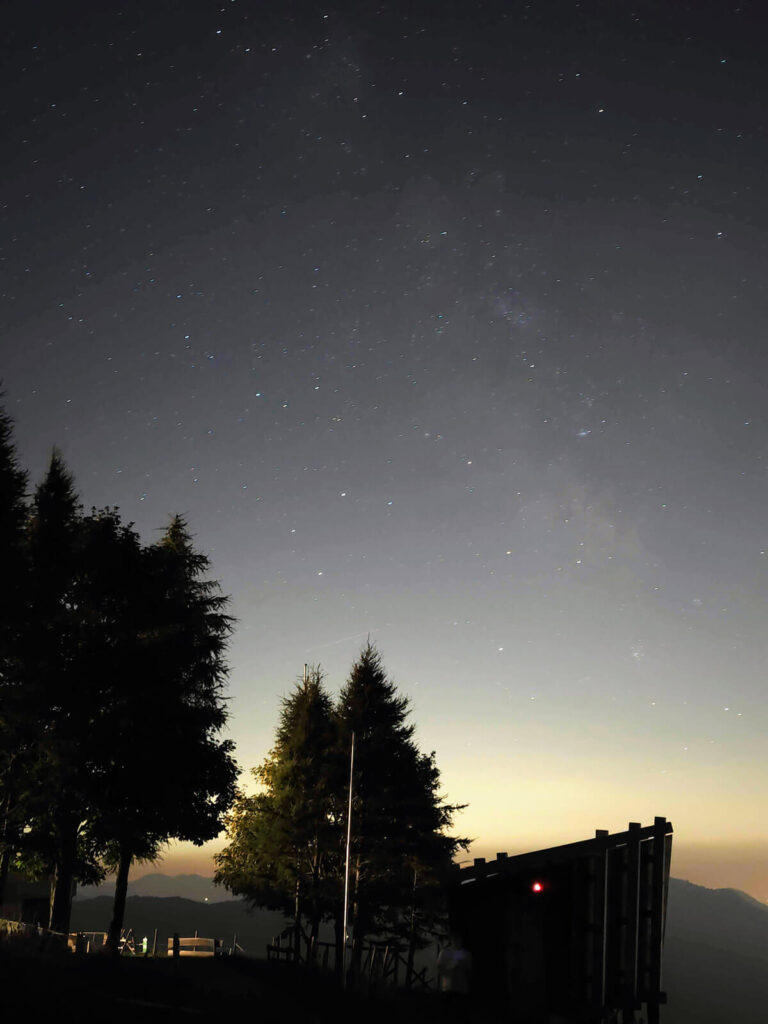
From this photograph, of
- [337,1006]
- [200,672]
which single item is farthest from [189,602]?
[337,1006]

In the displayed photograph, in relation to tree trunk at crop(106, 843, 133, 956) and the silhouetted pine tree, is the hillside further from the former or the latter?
the silhouetted pine tree

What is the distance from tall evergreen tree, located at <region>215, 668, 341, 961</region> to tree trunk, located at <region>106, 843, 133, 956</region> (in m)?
8.10

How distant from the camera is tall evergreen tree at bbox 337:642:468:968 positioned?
34.0 metres

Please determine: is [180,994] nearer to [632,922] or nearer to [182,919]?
[632,922]

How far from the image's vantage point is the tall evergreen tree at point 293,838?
34156 mm

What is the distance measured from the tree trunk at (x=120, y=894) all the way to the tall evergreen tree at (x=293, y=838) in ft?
26.6

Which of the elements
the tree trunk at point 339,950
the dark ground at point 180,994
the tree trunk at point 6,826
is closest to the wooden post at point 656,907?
the dark ground at point 180,994

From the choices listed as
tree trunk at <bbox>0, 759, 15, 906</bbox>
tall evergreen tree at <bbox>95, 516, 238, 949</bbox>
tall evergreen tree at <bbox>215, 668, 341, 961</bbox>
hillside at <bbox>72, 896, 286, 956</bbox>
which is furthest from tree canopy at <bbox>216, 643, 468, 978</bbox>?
hillside at <bbox>72, 896, 286, 956</bbox>

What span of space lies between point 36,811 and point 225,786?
5.63 metres

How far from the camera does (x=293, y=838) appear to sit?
112ft

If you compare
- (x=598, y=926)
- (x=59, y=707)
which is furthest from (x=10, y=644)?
(x=598, y=926)

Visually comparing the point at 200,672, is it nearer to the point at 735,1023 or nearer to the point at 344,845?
the point at 344,845

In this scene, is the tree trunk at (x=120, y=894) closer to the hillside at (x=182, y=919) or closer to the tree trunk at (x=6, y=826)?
the tree trunk at (x=6, y=826)

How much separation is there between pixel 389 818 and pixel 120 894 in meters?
12.0
